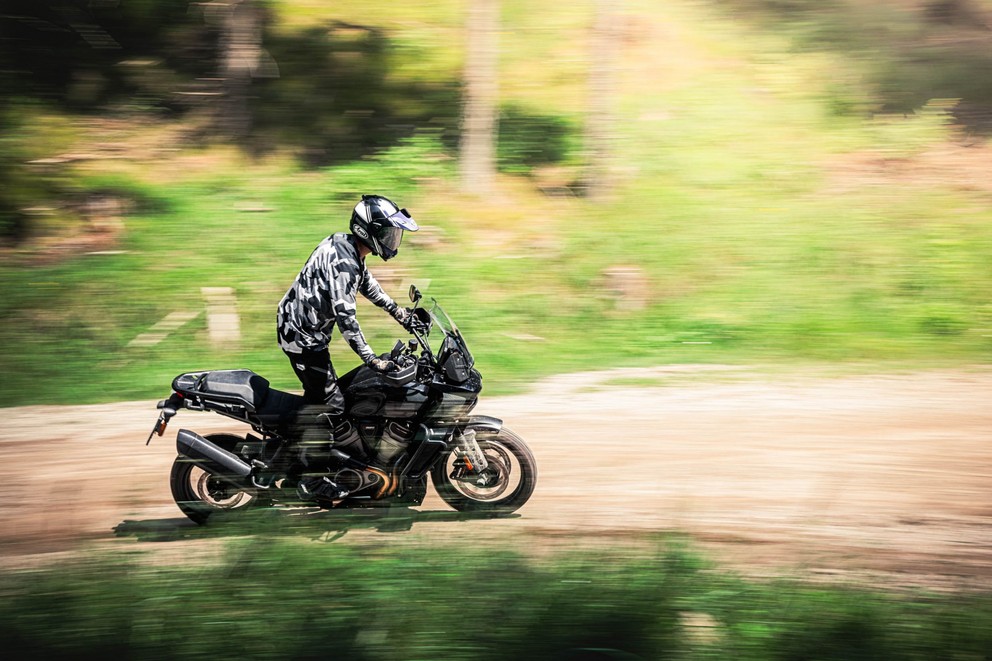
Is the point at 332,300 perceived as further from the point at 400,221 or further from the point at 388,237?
the point at 400,221

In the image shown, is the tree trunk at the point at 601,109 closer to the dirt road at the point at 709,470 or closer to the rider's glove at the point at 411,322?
the dirt road at the point at 709,470

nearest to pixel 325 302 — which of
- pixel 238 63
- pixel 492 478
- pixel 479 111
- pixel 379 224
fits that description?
pixel 379 224

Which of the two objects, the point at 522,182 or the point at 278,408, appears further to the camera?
the point at 522,182

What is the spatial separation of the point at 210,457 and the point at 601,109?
9651 mm

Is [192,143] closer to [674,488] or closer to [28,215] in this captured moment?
[28,215]

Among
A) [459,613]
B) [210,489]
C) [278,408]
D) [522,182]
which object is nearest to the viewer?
[459,613]

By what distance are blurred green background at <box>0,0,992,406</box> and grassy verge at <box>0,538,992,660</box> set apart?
4.54m

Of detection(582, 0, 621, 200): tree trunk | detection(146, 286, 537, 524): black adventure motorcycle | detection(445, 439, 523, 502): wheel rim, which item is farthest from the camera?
detection(582, 0, 621, 200): tree trunk

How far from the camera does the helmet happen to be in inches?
236

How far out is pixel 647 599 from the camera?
480cm

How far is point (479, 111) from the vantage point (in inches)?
557

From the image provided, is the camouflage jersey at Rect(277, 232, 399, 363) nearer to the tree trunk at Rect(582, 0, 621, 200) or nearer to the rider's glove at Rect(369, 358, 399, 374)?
the rider's glove at Rect(369, 358, 399, 374)

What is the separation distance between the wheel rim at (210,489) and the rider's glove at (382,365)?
1.24 meters

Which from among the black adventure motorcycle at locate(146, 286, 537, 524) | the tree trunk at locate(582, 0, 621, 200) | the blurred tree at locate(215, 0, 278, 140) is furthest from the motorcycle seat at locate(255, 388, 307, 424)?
the blurred tree at locate(215, 0, 278, 140)
